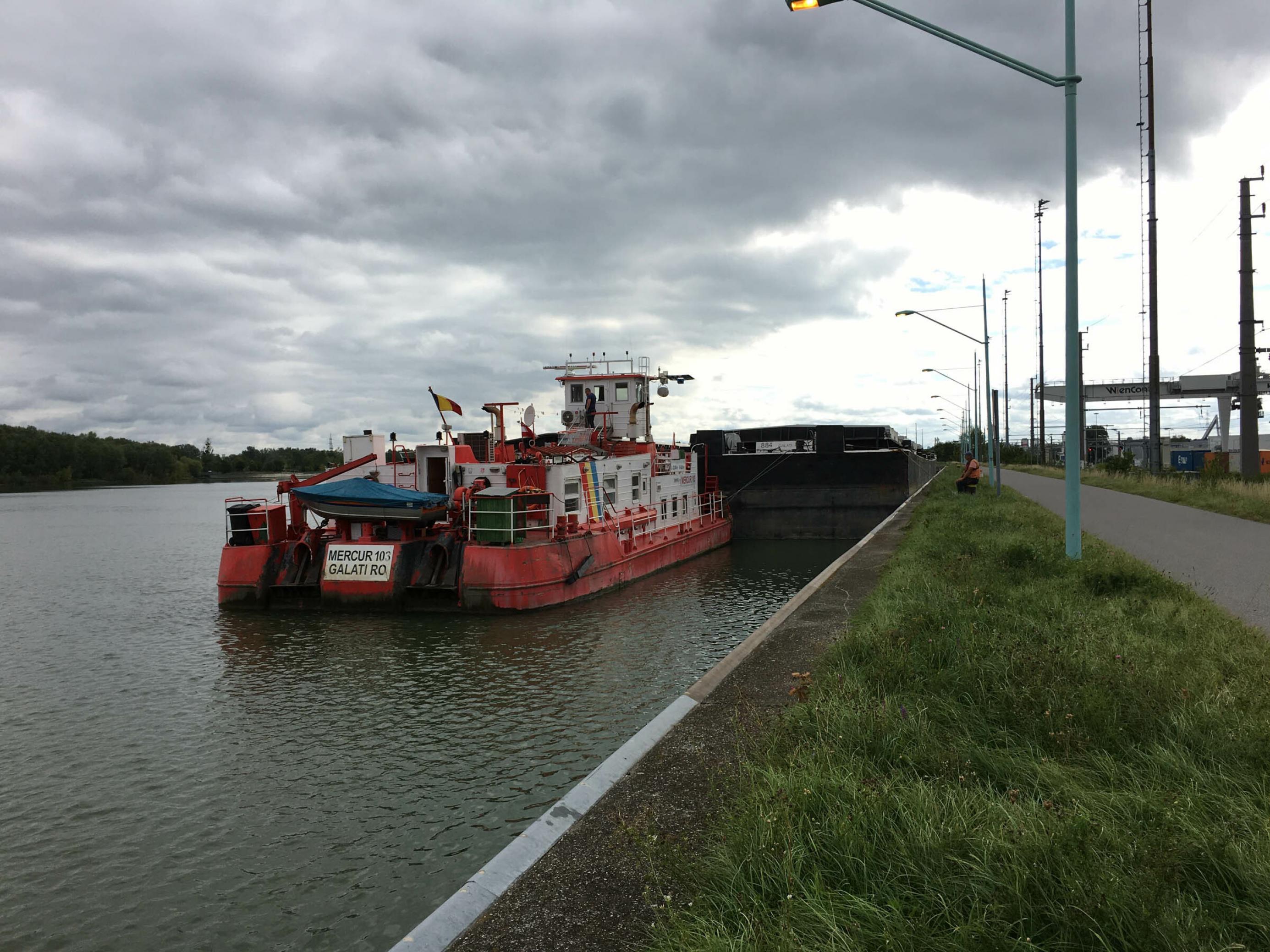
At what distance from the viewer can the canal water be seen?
254 inches

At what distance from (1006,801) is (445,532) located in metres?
16.7

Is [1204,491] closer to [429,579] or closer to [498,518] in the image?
[498,518]

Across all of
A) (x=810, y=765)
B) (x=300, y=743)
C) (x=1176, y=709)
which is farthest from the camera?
(x=300, y=743)

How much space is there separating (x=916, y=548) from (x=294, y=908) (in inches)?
473

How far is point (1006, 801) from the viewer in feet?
13.2

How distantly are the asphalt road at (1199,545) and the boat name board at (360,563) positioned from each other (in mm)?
15446

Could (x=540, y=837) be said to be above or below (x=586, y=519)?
below

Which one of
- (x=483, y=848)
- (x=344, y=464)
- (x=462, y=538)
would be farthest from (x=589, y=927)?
(x=344, y=464)

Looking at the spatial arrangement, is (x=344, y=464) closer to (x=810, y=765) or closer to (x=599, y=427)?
(x=599, y=427)

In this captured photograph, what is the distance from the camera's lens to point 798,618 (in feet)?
34.6

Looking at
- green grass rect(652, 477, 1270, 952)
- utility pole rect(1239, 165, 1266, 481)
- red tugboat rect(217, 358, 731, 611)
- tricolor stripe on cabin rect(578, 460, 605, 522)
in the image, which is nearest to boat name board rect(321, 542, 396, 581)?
red tugboat rect(217, 358, 731, 611)

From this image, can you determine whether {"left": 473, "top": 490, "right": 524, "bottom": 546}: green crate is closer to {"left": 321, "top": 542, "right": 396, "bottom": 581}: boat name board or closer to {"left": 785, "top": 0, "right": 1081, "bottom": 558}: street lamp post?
{"left": 321, "top": 542, "right": 396, "bottom": 581}: boat name board

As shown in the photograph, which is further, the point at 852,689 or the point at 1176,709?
the point at 852,689

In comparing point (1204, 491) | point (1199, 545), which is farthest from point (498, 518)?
point (1204, 491)
